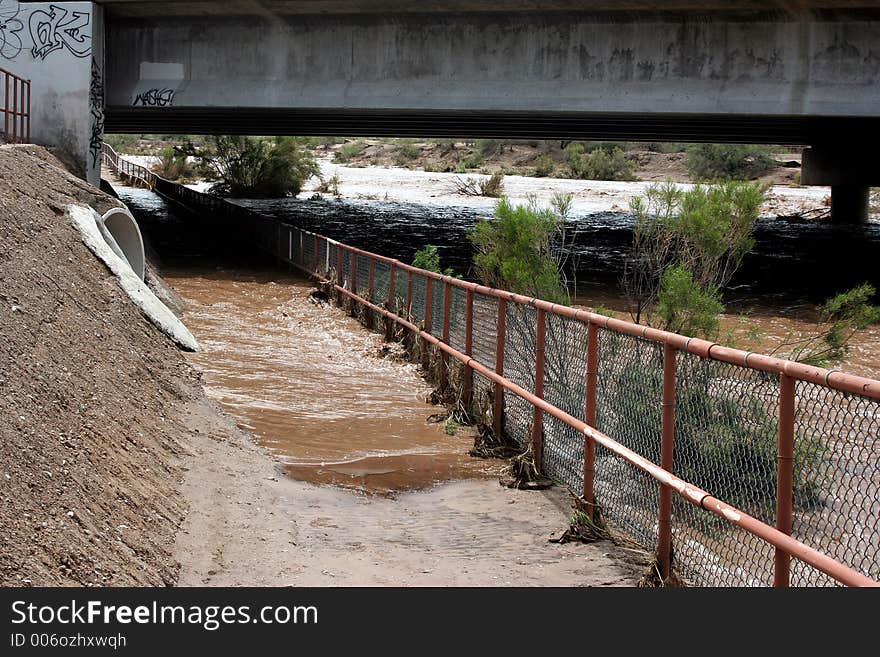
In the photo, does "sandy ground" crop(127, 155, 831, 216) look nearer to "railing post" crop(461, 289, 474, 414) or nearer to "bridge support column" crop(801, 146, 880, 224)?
"bridge support column" crop(801, 146, 880, 224)

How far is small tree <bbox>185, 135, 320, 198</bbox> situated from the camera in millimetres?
54312

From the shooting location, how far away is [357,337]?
55.6 feet

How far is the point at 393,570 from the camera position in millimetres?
6805

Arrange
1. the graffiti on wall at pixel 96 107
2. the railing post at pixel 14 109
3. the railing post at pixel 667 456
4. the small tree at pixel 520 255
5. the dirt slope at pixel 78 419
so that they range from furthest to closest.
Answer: the graffiti on wall at pixel 96 107, the railing post at pixel 14 109, the small tree at pixel 520 255, the railing post at pixel 667 456, the dirt slope at pixel 78 419

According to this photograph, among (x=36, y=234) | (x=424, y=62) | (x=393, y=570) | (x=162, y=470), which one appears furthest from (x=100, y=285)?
(x=424, y=62)

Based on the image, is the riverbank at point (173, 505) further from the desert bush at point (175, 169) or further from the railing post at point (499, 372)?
the desert bush at point (175, 169)

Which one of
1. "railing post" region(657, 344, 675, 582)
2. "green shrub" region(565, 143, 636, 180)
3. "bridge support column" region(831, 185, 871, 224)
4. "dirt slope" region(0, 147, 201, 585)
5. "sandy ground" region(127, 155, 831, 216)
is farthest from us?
"green shrub" region(565, 143, 636, 180)

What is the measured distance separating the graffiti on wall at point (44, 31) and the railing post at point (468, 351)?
47.8ft

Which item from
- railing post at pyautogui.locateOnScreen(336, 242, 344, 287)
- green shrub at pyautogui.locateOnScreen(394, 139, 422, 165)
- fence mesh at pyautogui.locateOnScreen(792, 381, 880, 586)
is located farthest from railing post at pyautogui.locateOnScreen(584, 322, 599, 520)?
green shrub at pyautogui.locateOnScreen(394, 139, 422, 165)

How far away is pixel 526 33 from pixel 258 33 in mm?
5870

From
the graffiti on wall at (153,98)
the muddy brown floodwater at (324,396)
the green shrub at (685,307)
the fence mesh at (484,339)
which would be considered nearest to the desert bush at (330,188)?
the graffiti on wall at (153,98)

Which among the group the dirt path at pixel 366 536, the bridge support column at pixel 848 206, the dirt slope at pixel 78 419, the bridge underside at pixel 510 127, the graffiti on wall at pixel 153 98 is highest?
the bridge underside at pixel 510 127

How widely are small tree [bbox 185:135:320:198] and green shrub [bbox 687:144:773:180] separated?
27.6m

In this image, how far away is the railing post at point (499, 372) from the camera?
33.8ft
